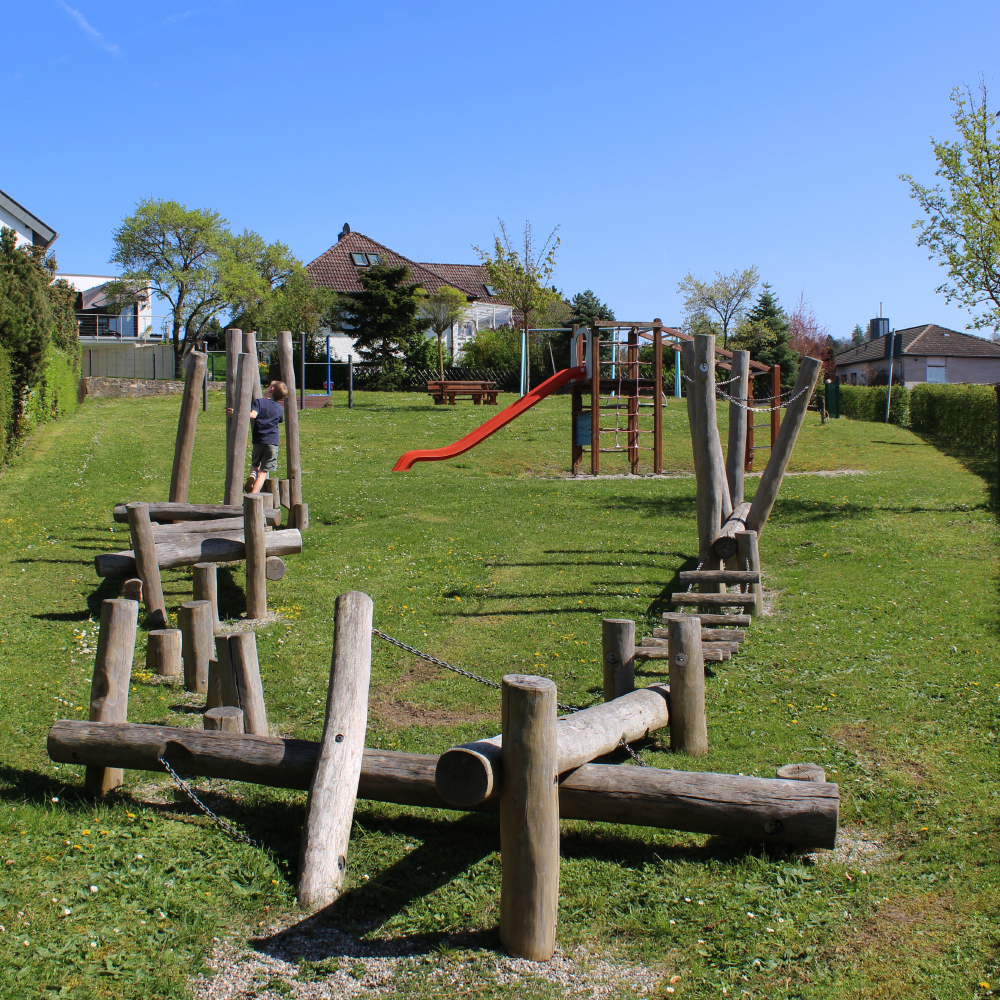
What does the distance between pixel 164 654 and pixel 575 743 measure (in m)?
4.77

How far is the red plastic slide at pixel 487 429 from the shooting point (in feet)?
61.0

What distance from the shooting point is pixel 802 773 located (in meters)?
5.24

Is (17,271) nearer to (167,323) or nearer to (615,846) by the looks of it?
(615,846)

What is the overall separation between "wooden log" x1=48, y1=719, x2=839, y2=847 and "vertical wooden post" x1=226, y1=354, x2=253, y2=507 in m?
7.64

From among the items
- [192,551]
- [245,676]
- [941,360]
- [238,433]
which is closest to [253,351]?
[238,433]

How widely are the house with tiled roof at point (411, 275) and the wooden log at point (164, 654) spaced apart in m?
45.7

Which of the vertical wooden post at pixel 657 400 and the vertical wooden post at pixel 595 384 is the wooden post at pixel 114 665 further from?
the vertical wooden post at pixel 657 400

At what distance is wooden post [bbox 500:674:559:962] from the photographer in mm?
4316

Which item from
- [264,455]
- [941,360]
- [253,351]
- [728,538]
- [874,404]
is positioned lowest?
[728,538]

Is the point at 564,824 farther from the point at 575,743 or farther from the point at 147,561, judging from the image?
the point at 147,561

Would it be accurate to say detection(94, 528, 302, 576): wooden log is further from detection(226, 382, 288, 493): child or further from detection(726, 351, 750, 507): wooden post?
detection(726, 351, 750, 507): wooden post

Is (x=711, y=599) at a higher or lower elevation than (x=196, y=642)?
higher

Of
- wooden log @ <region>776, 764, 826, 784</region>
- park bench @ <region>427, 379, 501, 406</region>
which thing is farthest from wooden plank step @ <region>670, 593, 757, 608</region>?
park bench @ <region>427, 379, 501, 406</region>

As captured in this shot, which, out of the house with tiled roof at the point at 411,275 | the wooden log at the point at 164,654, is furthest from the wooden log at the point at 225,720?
the house with tiled roof at the point at 411,275
